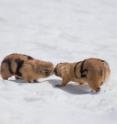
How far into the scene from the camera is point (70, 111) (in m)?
5.35

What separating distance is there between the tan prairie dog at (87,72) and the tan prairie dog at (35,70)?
10 cm

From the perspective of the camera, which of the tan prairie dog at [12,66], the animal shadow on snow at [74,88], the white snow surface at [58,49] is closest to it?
the white snow surface at [58,49]

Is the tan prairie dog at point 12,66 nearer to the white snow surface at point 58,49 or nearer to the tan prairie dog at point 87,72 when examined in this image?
the white snow surface at point 58,49

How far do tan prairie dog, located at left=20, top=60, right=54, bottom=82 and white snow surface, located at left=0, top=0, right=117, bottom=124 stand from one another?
0.27 feet

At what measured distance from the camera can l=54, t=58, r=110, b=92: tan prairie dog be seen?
19.0 ft

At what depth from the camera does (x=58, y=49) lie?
824 cm

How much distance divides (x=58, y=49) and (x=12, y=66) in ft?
7.00

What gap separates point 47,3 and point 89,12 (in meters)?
0.91

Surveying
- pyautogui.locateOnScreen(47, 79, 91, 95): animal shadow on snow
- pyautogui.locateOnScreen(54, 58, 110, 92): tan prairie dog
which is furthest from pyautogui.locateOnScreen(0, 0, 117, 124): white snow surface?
pyautogui.locateOnScreen(54, 58, 110, 92): tan prairie dog

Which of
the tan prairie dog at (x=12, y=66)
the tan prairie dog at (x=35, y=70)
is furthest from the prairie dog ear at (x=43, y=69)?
the tan prairie dog at (x=12, y=66)

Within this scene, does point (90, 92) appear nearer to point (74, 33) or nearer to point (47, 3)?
point (74, 33)

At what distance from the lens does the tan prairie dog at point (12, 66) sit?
6117 mm

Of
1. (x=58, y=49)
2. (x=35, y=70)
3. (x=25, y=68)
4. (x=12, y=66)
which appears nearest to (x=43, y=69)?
(x=35, y=70)

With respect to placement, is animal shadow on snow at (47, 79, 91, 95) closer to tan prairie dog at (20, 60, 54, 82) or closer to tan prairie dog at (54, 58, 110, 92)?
tan prairie dog at (54, 58, 110, 92)
